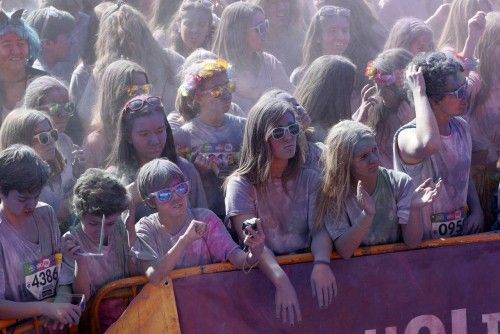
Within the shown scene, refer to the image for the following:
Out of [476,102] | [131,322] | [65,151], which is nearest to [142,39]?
[65,151]

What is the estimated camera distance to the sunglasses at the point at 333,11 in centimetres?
805

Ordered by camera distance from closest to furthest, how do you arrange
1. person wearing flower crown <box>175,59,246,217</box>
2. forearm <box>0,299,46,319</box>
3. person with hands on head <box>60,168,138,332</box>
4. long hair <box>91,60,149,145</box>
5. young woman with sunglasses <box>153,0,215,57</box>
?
forearm <box>0,299,46,319</box> → person with hands on head <box>60,168,138,332</box> → person wearing flower crown <box>175,59,246,217</box> → long hair <box>91,60,149,145</box> → young woman with sunglasses <box>153,0,215,57</box>

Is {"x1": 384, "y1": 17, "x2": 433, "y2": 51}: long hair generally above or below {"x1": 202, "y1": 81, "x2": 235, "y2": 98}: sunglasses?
above

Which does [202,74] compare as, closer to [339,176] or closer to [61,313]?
[339,176]

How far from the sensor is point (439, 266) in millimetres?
5383

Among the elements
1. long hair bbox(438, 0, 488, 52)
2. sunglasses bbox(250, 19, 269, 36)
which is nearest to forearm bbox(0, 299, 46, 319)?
sunglasses bbox(250, 19, 269, 36)

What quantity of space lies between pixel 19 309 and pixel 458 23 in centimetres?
480

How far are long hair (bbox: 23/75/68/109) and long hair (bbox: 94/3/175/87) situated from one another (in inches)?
35.3

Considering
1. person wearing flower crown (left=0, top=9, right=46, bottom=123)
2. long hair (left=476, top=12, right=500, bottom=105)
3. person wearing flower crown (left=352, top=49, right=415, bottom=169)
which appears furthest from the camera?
long hair (left=476, top=12, right=500, bottom=105)

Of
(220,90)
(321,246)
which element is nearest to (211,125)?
(220,90)

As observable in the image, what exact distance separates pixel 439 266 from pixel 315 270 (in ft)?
2.42

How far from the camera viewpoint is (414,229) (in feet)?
17.3

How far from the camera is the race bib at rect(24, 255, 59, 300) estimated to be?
15.7ft

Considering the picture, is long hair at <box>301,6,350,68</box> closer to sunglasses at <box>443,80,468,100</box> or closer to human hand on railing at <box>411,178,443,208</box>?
sunglasses at <box>443,80,468,100</box>
